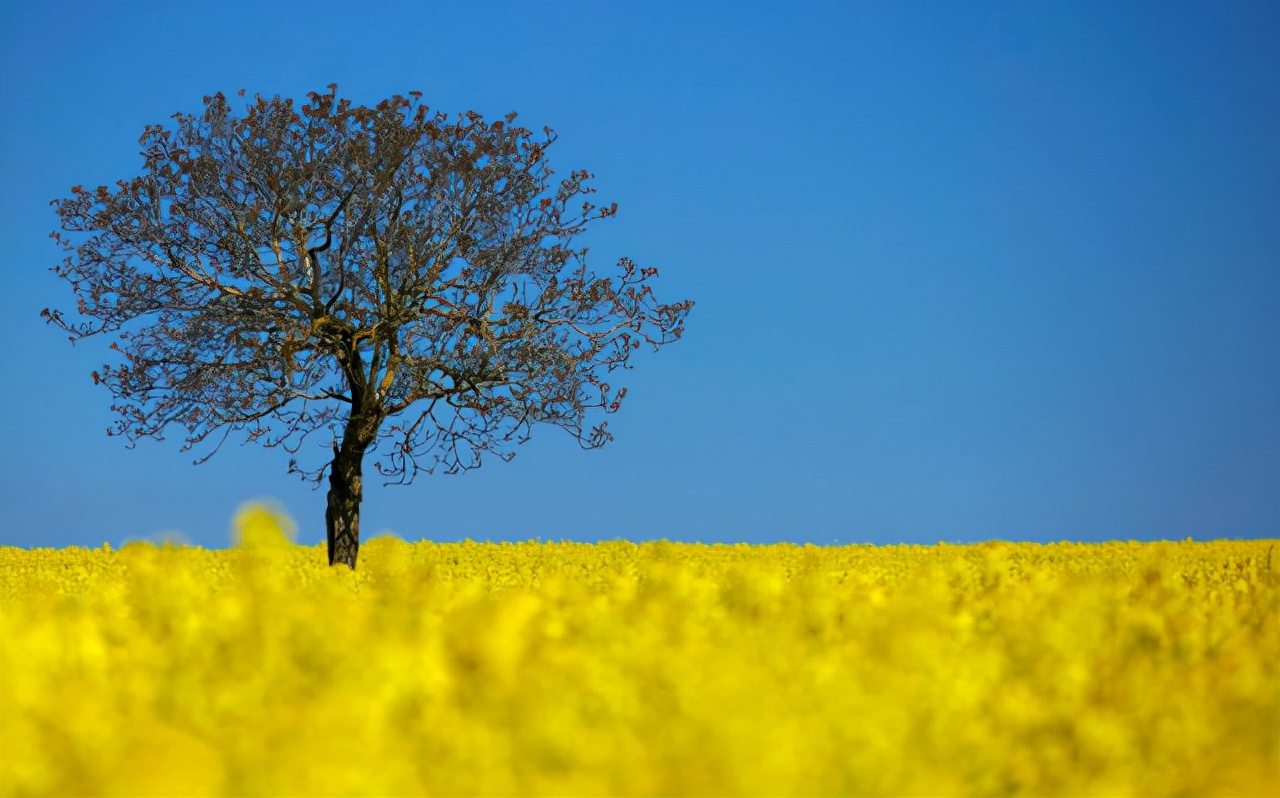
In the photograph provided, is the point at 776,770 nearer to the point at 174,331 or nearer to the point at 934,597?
the point at 934,597

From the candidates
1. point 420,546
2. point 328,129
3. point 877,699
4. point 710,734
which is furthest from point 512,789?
point 420,546

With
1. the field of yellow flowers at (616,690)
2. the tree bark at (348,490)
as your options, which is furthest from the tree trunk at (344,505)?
the field of yellow flowers at (616,690)

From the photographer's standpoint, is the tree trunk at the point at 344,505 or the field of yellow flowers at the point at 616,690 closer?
the field of yellow flowers at the point at 616,690

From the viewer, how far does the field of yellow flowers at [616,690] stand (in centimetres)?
247

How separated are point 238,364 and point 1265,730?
16.2m

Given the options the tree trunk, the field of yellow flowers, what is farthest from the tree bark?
the field of yellow flowers

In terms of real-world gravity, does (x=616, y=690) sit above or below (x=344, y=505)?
below

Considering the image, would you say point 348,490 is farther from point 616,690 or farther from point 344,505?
point 616,690

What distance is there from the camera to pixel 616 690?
2.76 m

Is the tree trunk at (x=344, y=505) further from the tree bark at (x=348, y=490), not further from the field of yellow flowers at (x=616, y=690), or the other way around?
the field of yellow flowers at (x=616, y=690)

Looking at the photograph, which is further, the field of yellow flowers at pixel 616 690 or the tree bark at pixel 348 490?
the tree bark at pixel 348 490

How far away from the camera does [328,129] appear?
16.8 metres

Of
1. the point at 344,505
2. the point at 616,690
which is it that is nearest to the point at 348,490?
the point at 344,505

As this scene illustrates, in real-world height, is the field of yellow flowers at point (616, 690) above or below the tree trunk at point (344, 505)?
below
